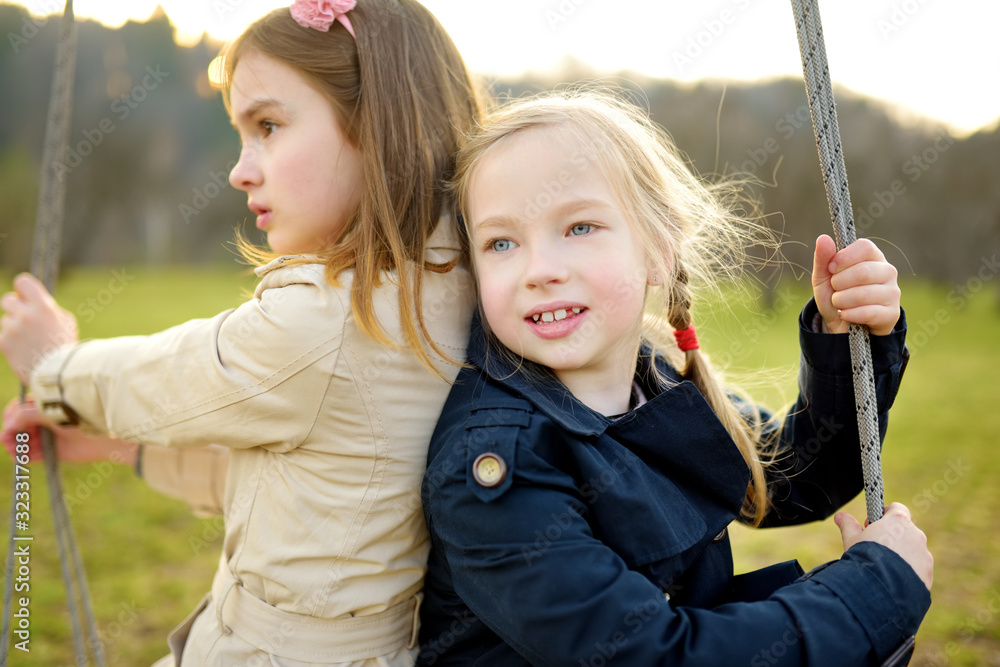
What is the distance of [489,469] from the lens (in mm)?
1219

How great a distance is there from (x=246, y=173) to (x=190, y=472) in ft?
2.87

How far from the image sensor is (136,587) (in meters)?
3.93

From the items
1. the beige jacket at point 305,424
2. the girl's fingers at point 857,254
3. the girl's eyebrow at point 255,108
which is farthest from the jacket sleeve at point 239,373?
the girl's fingers at point 857,254

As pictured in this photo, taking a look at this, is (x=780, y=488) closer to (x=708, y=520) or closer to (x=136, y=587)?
(x=708, y=520)

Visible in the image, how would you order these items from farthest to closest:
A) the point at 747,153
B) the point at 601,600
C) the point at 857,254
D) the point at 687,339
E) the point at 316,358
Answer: the point at 747,153, the point at 687,339, the point at 857,254, the point at 316,358, the point at 601,600

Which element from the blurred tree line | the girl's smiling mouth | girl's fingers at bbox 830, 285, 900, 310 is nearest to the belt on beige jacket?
the girl's smiling mouth

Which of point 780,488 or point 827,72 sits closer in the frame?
point 827,72

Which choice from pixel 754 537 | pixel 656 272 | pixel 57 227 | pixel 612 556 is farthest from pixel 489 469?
pixel 754 537

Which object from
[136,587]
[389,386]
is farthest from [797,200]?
[389,386]

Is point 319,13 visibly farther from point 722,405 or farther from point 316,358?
point 722,405

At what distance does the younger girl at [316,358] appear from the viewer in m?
1.39

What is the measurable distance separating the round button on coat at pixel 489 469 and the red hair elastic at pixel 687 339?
2.55 ft

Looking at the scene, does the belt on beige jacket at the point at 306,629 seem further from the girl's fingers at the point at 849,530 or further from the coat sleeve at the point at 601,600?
the girl's fingers at the point at 849,530

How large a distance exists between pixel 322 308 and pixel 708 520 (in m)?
0.85
